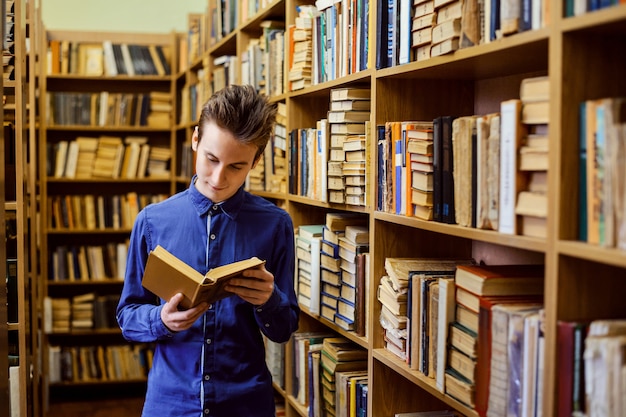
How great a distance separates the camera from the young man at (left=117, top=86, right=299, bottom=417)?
2.02 meters

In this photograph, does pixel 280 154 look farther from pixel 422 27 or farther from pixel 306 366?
pixel 422 27

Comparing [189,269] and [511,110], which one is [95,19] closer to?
[189,269]

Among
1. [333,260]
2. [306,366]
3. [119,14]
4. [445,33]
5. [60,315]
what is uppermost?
[119,14]

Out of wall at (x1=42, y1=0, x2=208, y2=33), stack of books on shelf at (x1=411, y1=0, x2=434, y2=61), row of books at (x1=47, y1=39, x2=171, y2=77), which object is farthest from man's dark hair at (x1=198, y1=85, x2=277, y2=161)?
wall at (x1=42, y1=0, x2=208, y2=33)

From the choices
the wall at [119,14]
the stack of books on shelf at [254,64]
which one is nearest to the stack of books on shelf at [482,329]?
the stack of books on shelf at [254,64]

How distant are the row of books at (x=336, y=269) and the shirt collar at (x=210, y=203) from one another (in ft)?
1.41

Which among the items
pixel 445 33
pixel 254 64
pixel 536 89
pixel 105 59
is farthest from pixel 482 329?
pixel 105 59

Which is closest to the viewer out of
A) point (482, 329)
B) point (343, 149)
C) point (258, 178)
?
point (482, 329)

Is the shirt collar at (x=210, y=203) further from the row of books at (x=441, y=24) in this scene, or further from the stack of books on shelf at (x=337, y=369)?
the stack of books on shelf at (x=337, y=369)

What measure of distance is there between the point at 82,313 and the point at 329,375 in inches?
138

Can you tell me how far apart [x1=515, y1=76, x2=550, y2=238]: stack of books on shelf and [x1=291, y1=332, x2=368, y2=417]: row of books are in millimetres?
1048

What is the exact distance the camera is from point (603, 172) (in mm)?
1255

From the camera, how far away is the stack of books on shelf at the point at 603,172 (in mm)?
1225

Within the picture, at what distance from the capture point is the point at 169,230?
2.06m
